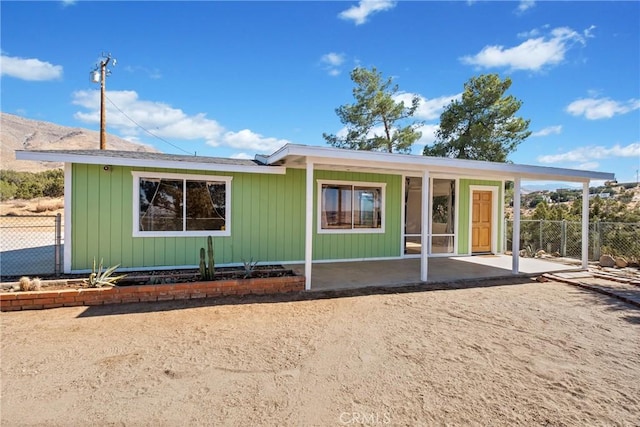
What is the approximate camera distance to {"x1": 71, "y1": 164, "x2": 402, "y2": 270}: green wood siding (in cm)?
619

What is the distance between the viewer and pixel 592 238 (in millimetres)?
10320

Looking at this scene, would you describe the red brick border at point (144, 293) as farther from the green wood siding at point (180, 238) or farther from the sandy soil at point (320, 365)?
the green wood siding at point (180, 238)

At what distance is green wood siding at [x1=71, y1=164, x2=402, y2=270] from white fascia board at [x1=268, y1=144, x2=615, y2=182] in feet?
3.37

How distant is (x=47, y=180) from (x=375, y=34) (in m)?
29.9

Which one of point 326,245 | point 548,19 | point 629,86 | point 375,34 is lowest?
point 326,245

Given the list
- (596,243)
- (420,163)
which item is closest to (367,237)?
(420,163)

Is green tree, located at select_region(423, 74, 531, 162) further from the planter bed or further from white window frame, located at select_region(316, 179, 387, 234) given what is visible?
the planter bed

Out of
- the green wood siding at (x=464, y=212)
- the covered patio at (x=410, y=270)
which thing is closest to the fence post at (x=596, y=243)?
the covered patio at (x=410, y=270)

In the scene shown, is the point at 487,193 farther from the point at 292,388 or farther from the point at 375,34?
the point at 292,388

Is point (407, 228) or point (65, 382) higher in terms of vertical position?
point (407, 228)

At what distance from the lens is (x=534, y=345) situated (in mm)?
3650

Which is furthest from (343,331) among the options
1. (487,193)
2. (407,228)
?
(487,193)

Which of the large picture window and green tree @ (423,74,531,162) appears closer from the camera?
the large picture window

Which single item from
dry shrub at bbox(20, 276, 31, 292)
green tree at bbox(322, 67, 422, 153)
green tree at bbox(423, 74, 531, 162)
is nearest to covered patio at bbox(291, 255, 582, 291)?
dry shrub at bbox(20, 276, 31, 292)
